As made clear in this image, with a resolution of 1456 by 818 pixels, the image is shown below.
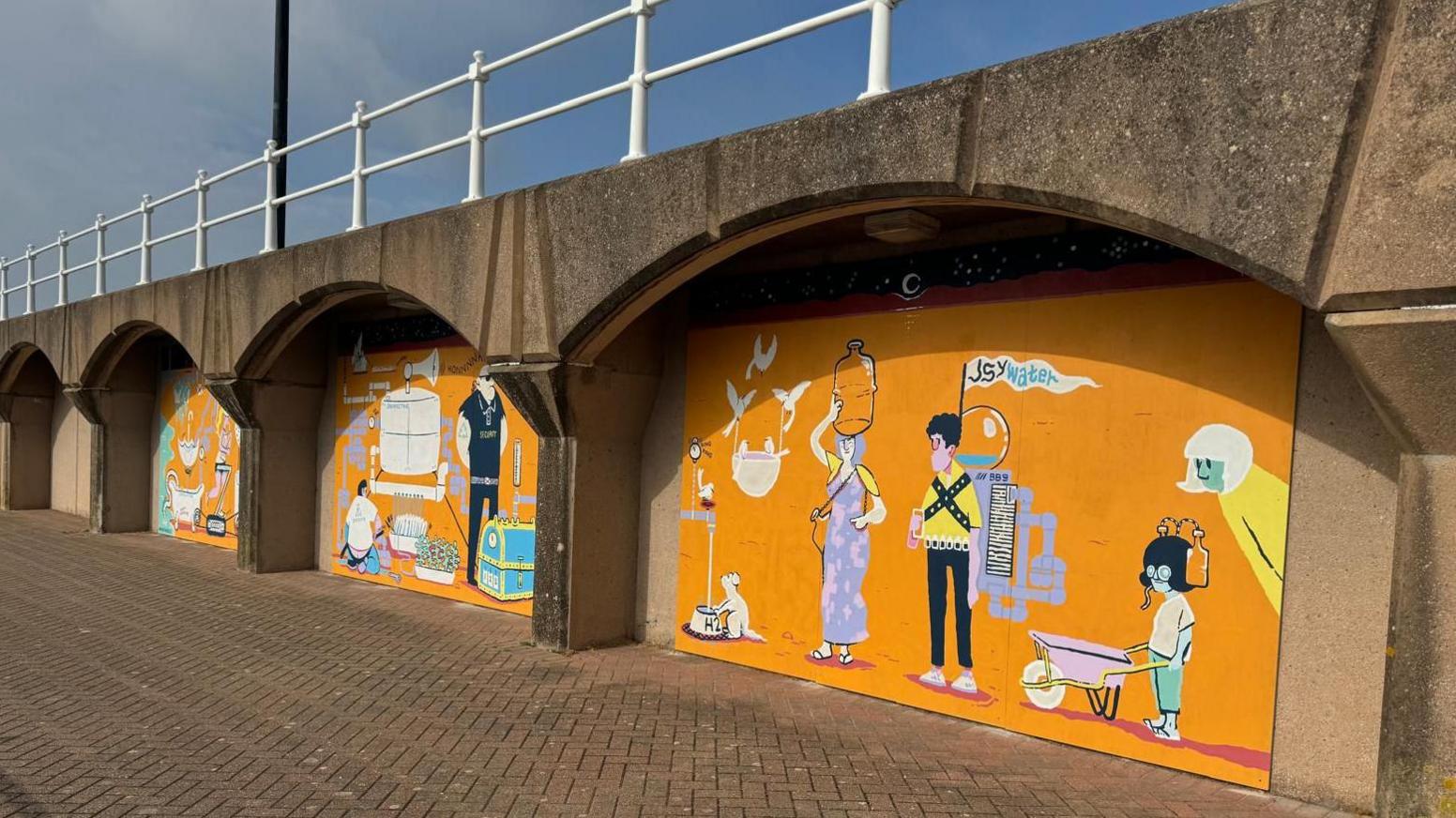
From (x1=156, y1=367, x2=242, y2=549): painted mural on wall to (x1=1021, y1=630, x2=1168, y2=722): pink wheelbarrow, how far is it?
457 inches

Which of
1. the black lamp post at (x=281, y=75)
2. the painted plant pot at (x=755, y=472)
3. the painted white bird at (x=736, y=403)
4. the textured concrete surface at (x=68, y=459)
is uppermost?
the black lamp post at (x=281, y=75)

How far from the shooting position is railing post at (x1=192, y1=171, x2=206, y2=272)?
11109mm

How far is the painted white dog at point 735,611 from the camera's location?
21.3 feet

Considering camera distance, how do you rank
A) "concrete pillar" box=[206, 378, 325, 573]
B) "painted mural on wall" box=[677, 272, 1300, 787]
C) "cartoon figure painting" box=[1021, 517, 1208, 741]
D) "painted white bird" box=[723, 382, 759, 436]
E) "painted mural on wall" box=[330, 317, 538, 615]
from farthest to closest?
"concrete pillar" box=[206, 378, 325, 573] → "painted mural on wall" box=[330, 317, 538, 615] → "painted white bird" box=[723, 382, 759, 436] → "cartoon figure painting" box=[1021, 517, 1208, 741] → "painted mural on wall" box=[677, 272, 1300, 787]

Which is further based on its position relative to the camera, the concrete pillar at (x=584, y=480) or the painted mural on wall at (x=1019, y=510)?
the concrete pillar at (x=584, y=480)

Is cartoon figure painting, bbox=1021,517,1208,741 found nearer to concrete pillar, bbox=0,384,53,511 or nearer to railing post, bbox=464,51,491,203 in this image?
railing post, bbox=464,51,491,203

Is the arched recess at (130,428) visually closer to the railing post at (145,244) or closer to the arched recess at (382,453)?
the railing post at (145,244)

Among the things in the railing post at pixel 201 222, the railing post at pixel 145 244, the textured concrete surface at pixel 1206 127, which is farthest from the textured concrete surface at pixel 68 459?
the textured concrete surface at pixel 1206 127

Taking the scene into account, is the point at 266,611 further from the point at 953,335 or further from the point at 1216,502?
the point at 1216,502

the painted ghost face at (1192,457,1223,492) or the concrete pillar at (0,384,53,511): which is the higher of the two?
the painted ghost face at (1192,457,1223,492)

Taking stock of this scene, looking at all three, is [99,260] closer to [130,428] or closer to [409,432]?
[130,428]

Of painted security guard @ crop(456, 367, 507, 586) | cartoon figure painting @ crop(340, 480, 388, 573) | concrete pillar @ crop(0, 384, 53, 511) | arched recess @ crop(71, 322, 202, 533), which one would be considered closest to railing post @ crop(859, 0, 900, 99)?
painted security guard @ crop(456, 367, 507, 586)

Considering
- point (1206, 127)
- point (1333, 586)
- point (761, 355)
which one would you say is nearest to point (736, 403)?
point (761, 355)

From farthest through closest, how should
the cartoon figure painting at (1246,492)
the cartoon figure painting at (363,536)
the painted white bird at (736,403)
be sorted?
the cartoon figure painting at (363,536)
the painted white bird at (736,403)
the cartoon figure painting at (1246,492)
